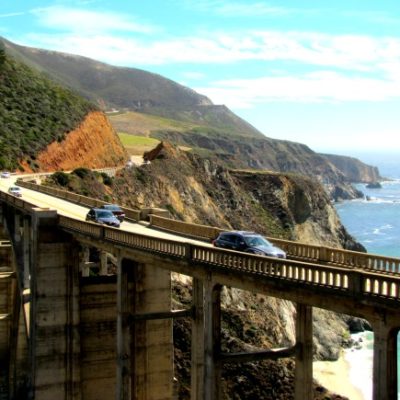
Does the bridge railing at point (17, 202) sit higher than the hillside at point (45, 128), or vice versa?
the hillside at point (45, 128)

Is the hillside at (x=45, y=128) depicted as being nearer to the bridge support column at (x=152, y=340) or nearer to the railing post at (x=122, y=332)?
the bridge support column at (x=152, y=340)

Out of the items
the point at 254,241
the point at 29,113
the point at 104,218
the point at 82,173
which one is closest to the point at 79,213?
the point at 104,218

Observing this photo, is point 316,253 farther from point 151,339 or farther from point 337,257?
point 151,339

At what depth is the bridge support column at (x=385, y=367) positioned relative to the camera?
14078 mm

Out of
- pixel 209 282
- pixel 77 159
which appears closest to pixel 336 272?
Result: pixel 209 282

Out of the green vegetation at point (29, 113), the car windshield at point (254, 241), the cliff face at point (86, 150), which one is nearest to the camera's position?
the car windshield at point (254, 241)

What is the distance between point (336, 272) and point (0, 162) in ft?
221

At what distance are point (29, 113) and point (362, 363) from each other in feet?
187

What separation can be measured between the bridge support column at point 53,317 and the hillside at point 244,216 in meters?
11.9

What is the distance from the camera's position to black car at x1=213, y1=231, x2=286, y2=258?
72.1ft

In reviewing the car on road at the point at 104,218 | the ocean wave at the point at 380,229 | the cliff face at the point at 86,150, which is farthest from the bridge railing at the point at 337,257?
the ocean wave at the point at 380,229

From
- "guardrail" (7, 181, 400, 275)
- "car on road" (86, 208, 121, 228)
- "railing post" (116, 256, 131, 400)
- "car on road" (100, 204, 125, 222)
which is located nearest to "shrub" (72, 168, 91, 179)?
"car on road" (100, 204, 125, 222)

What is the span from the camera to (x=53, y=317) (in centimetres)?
3122

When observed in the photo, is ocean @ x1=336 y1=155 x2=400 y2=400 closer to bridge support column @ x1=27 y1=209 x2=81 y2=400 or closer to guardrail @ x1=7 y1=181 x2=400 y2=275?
guardrail @ x1=7 y1=181 x2=400 y2=275
